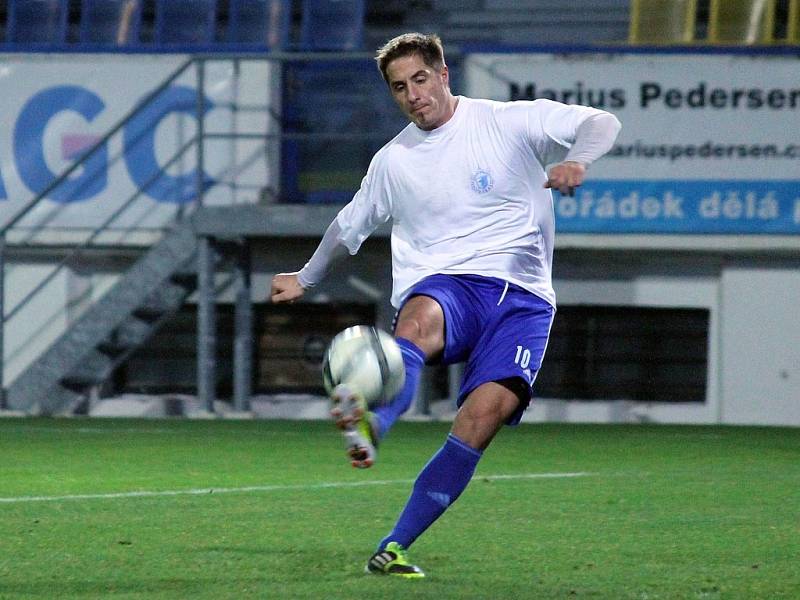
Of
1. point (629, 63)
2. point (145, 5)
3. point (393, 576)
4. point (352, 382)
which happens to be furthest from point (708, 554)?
point (145, 5)

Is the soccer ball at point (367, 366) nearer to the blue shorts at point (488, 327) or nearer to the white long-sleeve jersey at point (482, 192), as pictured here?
the blue shorts at point (488, 327)

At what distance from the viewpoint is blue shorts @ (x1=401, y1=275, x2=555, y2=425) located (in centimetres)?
575

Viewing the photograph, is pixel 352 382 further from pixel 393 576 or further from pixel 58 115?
pixel 58 115

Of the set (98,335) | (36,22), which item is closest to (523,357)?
(98,335)

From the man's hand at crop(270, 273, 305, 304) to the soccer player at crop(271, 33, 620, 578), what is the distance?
45cm

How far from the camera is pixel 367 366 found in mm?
5215

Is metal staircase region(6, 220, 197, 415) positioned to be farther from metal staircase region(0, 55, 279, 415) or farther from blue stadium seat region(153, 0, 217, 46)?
blue stadium seat region(153, 0, 217, 46)

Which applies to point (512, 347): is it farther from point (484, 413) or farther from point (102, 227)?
point (102, 227)

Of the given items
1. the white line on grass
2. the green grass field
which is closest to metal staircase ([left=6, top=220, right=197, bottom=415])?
the green grass field

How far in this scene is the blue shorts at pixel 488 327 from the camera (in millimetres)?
5750

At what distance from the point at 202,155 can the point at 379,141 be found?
1.81 metres

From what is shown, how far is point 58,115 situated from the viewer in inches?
723

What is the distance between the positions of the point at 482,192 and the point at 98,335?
42.0ft

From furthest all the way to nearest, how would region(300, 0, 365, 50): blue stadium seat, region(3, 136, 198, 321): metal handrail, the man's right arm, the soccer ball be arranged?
region(300, 0, 365, 50): blue stadium seat < region(3, 136, 198, 321): metal handrail < the man's right arm < the soccer ball
